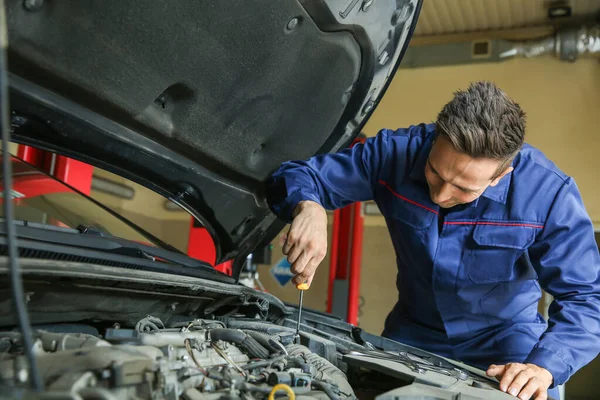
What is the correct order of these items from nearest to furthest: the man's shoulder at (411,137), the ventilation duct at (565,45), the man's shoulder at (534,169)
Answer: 1. the man's shoulder at (534,169)
2. the man's shoulder at (411,137)
3. the ventilation duct at (565,45)

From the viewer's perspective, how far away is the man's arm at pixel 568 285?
1.47m

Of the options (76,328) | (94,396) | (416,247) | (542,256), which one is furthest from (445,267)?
(94,396)

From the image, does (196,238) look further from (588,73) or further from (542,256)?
(588,73)

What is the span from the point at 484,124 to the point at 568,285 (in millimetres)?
549

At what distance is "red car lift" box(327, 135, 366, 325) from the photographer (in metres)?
4.17

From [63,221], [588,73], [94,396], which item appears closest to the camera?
[94,396]

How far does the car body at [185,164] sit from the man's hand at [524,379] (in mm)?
49

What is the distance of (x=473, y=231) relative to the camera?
1.71m

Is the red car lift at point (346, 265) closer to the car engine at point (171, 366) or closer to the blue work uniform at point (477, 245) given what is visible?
the blue work uniform at point (477, 245)

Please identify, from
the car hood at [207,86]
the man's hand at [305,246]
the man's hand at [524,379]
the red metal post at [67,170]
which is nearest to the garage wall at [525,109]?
the red metal post at [67,170]

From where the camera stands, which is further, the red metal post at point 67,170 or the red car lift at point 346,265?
the red car lift at point 346,265

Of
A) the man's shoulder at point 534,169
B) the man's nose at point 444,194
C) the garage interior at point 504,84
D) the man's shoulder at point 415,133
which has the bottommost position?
the man's nose at point 444,194

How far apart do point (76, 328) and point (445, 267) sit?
1086 mm

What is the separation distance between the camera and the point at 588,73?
15.3ft
